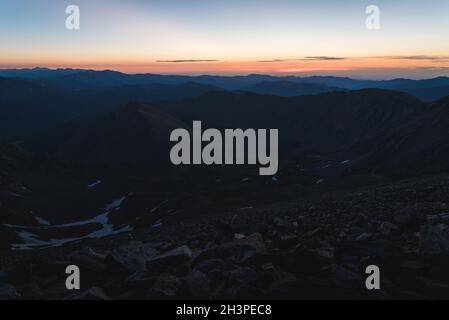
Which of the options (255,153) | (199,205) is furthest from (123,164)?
(199,205)

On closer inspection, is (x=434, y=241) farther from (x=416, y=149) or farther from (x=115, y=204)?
(x=115, y=204)

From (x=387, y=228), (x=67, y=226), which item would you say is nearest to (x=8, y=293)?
(x=387, y=228)

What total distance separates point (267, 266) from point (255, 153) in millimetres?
165158

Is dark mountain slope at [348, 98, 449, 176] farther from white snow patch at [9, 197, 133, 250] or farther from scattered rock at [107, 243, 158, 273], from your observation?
scattered rock at [107, 243, 158, 273]

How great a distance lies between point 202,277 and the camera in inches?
636

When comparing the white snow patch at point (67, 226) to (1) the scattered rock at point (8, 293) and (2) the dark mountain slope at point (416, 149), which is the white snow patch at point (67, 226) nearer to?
(2) the dark mountain slope at point (416, 149)

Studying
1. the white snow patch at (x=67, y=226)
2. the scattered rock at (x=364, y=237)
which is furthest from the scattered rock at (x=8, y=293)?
the white snow patch at (x=67, y=226)

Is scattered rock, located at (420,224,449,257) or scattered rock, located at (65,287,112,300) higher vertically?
scattered rock, located at (420,224,449,257)

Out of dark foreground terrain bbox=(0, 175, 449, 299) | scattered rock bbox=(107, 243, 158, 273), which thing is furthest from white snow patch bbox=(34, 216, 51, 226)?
scattered rock bbox=(107, 243, 158, 273)

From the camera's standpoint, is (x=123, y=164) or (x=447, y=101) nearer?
(x=447, y=101)

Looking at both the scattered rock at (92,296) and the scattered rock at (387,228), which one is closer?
the scattered rock at (92,296)

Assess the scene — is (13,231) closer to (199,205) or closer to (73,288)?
(199,205)

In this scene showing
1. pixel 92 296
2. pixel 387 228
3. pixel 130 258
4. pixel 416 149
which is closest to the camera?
pixel 92 296

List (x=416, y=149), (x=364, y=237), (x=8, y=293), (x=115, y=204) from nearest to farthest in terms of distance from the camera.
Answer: (x=8, y=293)
(x=364, y=237)
(x=416, y=149)
(x=115, y=204)
